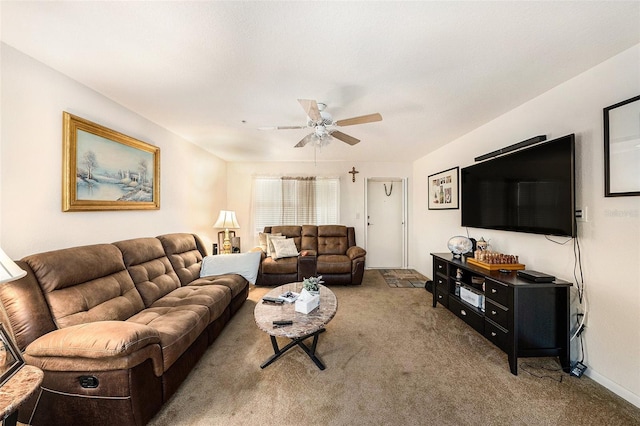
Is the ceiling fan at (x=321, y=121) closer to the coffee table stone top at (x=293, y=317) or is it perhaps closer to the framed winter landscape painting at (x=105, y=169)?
the framed winter landscape painting at (x=105, y=169)

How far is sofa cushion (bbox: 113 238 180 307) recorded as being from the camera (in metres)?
2.22

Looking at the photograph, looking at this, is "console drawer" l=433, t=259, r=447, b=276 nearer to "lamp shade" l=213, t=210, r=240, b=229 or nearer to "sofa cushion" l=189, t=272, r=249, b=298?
"sofa cushion" l=189, t=272, r=249, b=298

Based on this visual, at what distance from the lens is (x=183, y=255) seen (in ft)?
9.78

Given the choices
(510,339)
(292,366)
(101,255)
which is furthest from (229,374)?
(510,339)

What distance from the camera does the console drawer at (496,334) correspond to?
1.96m

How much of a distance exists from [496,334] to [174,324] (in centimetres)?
262

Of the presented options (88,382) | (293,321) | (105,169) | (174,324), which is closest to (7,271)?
(88,382)

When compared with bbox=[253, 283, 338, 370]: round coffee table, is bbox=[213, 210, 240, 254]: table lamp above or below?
above

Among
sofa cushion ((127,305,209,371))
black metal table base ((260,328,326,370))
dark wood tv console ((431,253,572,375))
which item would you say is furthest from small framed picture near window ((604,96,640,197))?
sofa cushion ((127,305,209,371))

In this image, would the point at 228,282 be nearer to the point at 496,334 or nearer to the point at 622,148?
the point at 496,334

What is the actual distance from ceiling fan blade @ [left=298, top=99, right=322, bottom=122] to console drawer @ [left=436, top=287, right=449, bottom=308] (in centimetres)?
251

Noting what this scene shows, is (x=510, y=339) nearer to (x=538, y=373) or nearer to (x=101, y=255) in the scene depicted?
(x=538, y=373)

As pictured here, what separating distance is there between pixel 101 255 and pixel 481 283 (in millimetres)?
3529

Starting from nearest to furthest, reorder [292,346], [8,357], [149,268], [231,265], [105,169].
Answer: [8,357] → [292,346] → [105,169] → [149,268] → [231,265]
